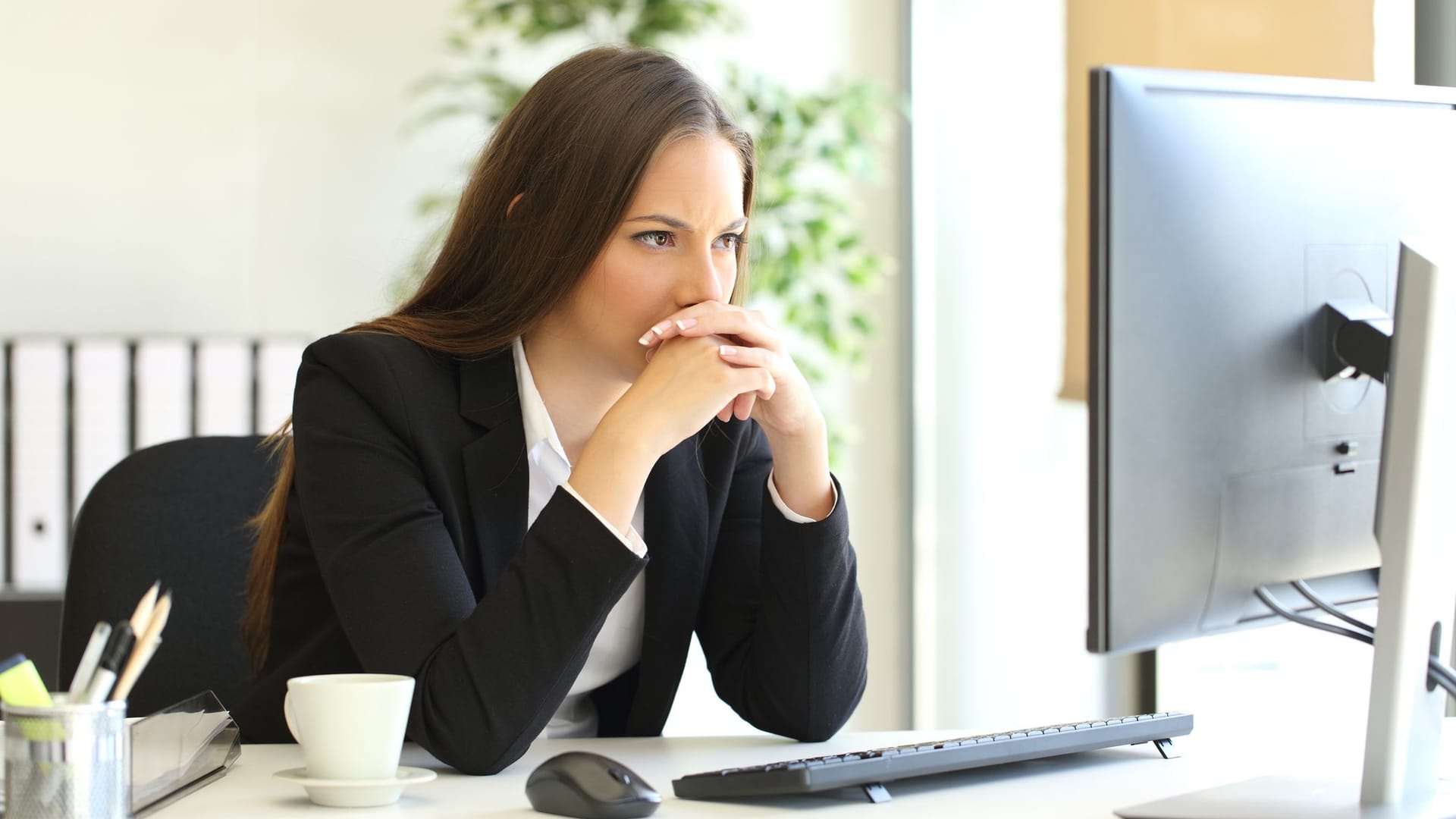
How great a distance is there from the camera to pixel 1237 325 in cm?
85

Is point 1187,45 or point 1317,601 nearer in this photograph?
point 1317,601

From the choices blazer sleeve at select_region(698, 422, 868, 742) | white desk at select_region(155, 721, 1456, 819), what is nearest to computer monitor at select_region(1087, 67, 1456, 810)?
white desk at select_region(155, 721, 1456, 819)

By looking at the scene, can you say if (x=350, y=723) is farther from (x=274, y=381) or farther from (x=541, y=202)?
(x=274, y=381)

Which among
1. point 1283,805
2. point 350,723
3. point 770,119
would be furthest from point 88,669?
point 770,119

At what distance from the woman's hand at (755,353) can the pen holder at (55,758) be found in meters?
0.55

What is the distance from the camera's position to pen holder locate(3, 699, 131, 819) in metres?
0.73

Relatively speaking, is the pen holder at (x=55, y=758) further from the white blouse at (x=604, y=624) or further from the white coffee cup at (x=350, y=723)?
the white blouse at (x=604, y=624)

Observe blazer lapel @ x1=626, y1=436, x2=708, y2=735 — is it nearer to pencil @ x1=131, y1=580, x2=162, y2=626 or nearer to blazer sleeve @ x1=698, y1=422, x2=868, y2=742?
blazer sleeve @ x1=698, y1=422, x2=868, y2=742

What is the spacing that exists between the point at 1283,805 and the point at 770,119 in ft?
7.33

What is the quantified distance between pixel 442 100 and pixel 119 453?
A: 1.06 m

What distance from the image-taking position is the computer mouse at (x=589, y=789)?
0.84 metres

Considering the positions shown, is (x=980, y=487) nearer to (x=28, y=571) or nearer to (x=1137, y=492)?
(x=28, y=571)

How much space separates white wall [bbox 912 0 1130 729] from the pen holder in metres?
2.19

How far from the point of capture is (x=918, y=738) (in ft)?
3.76
